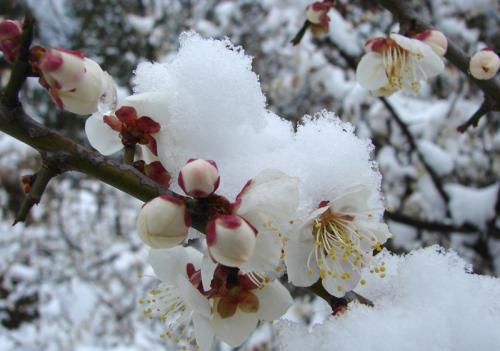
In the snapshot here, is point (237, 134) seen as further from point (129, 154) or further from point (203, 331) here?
point (203, 331)

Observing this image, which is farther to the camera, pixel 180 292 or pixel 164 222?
pixel 180 292

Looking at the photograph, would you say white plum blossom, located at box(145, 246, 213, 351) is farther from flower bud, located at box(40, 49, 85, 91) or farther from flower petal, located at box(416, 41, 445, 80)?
flower petal, located at box(416, 41, 445, 80)

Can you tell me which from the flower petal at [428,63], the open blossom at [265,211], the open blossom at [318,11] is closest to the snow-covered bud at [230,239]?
the open blossom at [265,211]

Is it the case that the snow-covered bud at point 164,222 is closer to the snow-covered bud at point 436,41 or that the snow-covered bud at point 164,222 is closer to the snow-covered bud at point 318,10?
the snow-covered bud at point 436,41

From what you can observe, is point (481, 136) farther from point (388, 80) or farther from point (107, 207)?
point (107, 207)

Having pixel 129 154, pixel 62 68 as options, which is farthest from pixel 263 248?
pixel 62 68

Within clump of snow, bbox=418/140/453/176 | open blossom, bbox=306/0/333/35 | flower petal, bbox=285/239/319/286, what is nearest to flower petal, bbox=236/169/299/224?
flower petal, bbox=285/239/319/286
